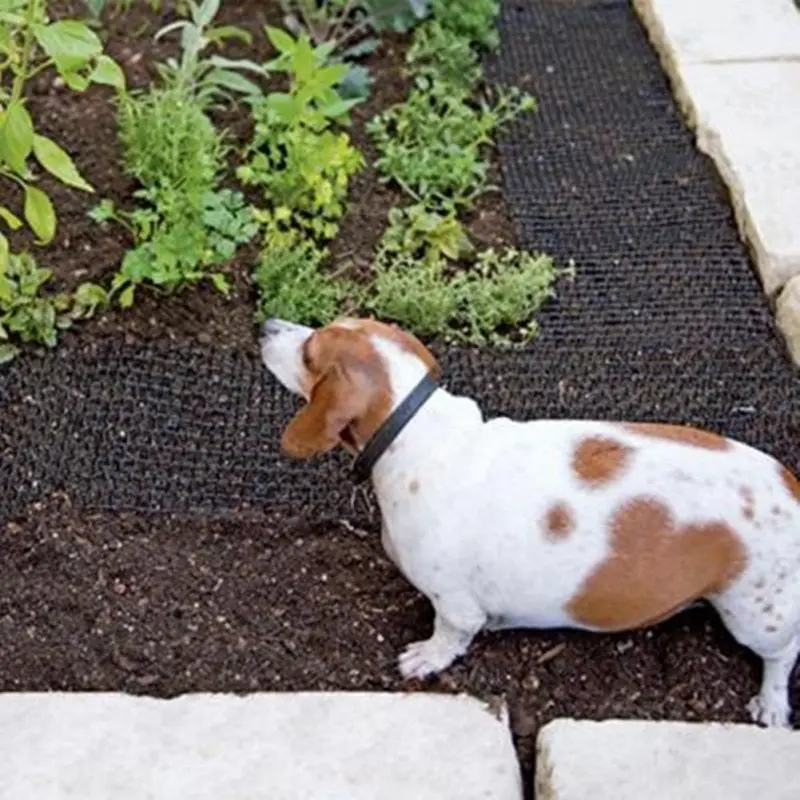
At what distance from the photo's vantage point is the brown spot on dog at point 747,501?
251 cm

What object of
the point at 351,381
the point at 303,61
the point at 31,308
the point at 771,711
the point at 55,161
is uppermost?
the point at 55,161

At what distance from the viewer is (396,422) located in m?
2.52

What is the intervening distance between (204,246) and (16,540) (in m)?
0.83

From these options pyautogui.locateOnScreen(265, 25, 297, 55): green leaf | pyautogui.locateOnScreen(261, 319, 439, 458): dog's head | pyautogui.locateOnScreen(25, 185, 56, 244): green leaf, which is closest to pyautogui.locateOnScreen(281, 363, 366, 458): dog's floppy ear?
pyautogui.locateOnScreen(261, 319, 439, 458): dog's head

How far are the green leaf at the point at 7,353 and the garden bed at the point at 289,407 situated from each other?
0.03 m

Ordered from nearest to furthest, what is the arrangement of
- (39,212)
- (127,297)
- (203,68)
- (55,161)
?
(55,161)
(39,212)
(127,297)
(203,68)

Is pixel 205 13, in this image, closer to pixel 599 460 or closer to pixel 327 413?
pixel 327 413

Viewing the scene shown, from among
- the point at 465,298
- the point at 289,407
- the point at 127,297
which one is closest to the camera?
the point at 289,407

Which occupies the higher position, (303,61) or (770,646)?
(303,61)

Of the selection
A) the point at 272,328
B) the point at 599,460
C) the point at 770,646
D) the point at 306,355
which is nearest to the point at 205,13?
the point at 272,328

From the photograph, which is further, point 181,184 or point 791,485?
point 181,184

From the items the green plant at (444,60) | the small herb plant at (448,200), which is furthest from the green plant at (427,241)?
the green plant at (444,60)

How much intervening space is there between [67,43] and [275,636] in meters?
1.02

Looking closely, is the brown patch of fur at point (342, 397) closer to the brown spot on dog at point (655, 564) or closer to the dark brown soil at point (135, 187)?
the brown spot on dog at point (655, 564)
